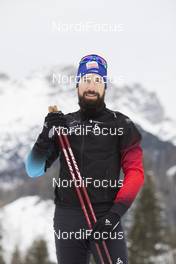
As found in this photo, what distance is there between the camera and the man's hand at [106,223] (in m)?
4.80

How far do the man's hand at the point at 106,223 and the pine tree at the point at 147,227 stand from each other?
26608 millimetres

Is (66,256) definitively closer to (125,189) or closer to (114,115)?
(125,189)

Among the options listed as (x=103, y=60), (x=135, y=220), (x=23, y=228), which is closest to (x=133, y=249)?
(x=135, y=220)

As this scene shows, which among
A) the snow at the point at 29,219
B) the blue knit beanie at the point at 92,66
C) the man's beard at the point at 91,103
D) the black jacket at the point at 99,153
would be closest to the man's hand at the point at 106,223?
the black jacket at the point at 99,153

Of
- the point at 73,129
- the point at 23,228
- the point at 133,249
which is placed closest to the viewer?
the point at 73,129

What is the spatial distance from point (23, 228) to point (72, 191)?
122 metres

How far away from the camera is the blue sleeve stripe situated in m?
5.27

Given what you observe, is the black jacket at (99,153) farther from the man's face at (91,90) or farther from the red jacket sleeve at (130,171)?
the man's face at (91,90)

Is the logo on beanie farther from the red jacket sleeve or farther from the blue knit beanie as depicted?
the red jacket sleeve

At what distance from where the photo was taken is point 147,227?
3250cm

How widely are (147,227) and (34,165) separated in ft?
91.5

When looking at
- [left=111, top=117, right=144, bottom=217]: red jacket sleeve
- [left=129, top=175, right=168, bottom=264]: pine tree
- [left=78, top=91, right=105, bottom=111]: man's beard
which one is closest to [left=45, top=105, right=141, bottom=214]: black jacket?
[left=111, top=117, right=144, bottom=217]: red jacket sleeve

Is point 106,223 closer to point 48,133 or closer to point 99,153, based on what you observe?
point 99,153

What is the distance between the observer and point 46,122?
5.25 metres
